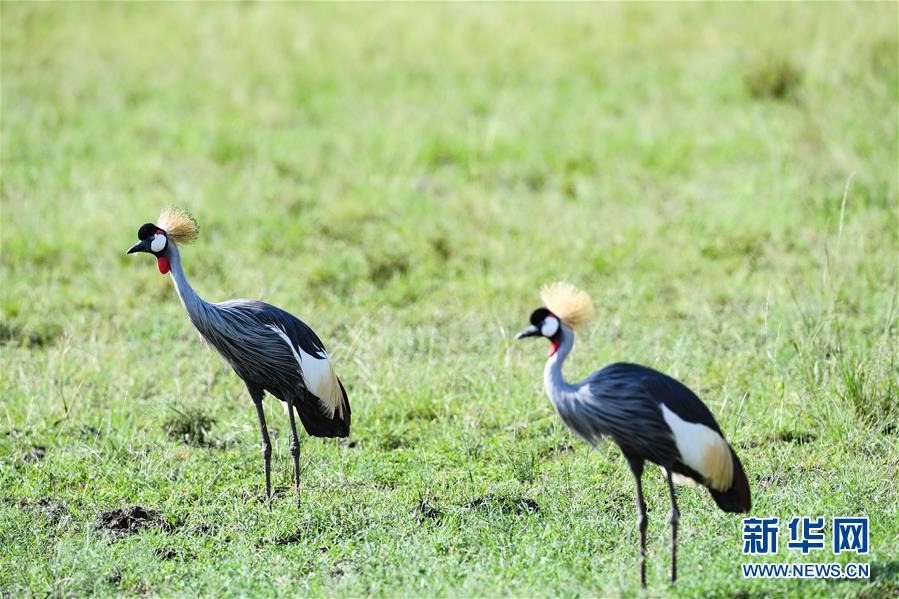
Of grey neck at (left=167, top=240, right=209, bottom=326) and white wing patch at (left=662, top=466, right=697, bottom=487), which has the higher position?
grey neck at (left=167, top=240, right=209, bottom=326)

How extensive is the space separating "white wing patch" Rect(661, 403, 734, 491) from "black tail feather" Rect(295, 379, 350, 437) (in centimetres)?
158

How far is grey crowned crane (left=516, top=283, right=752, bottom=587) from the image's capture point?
392cm

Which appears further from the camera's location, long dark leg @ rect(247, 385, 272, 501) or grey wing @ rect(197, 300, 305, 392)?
long dark leg @ rect(247, 385, 272, 501)

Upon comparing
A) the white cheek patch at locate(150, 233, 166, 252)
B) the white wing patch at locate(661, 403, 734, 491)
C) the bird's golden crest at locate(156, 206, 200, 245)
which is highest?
the bird's golden crest at locate(156, 206, 200, 245)

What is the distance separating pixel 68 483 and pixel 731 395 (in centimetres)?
298

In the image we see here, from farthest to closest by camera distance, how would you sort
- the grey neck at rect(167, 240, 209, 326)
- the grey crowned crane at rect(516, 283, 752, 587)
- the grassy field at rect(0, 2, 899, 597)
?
the grey neck at rect(167, 240, 209, 326) < the grassy field at rect(0, 2, 899, 597) < the grey crowned crane at rect(516, 283, 752, 587)

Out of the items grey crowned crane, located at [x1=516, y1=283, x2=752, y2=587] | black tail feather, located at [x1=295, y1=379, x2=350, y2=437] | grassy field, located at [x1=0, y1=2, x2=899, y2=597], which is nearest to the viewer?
grey crowned crane, located at [x1=516, y1=283, x2=752, y2=587]

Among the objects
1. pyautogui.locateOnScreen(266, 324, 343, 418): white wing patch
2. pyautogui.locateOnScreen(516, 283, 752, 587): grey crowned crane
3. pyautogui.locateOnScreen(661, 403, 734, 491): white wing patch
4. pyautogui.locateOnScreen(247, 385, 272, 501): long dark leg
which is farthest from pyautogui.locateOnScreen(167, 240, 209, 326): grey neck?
pyautogui.locateOnScreen(661, 403, 734, 491): white wing patch

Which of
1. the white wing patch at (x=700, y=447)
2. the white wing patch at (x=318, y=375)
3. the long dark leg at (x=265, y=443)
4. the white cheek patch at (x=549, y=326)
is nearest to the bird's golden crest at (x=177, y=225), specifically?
the white wing patch at (x=318, y=375)

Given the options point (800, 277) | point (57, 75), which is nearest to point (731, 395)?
point (800, 277)

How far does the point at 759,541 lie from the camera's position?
424 centimetres

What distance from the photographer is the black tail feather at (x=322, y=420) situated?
5004mm

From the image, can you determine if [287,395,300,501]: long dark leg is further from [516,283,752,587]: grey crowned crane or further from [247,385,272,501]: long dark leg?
[516,283,752,587]: grey crowned crane

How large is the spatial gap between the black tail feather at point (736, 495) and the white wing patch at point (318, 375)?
5.29 ft
